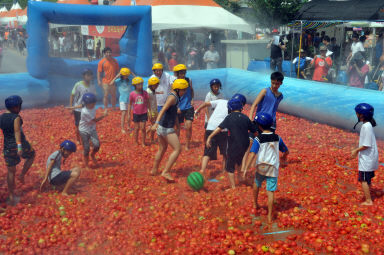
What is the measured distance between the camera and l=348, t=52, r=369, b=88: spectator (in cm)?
1470

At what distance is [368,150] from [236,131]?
2220 mm

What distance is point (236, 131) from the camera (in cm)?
671

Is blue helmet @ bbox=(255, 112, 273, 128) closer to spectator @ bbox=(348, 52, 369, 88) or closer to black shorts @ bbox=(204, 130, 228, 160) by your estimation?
black shorts @ bbox=(204, 130, 228, 160)

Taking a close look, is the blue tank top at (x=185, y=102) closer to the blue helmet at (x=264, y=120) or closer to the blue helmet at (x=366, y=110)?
the blue helmet at (x=264, y=120)

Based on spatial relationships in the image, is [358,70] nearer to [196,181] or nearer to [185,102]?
[185,102]

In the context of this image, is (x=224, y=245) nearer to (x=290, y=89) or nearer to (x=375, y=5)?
(x=290, y=89)

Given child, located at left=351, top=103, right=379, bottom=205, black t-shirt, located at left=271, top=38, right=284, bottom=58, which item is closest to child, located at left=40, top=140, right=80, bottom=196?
child, located at left=351, top=103, right=379, bottom=205

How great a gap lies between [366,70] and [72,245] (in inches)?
521

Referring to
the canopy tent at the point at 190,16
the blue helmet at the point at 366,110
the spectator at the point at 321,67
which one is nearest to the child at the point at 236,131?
the blue helmet at the point at 366,110

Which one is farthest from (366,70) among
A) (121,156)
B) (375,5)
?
(121,156)

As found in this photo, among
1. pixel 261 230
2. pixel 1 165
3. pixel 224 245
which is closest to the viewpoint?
pixel 224 245

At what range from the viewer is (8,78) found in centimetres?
1382

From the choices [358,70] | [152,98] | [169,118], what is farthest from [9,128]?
[358,70]

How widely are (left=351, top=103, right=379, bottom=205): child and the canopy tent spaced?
54.7ft
